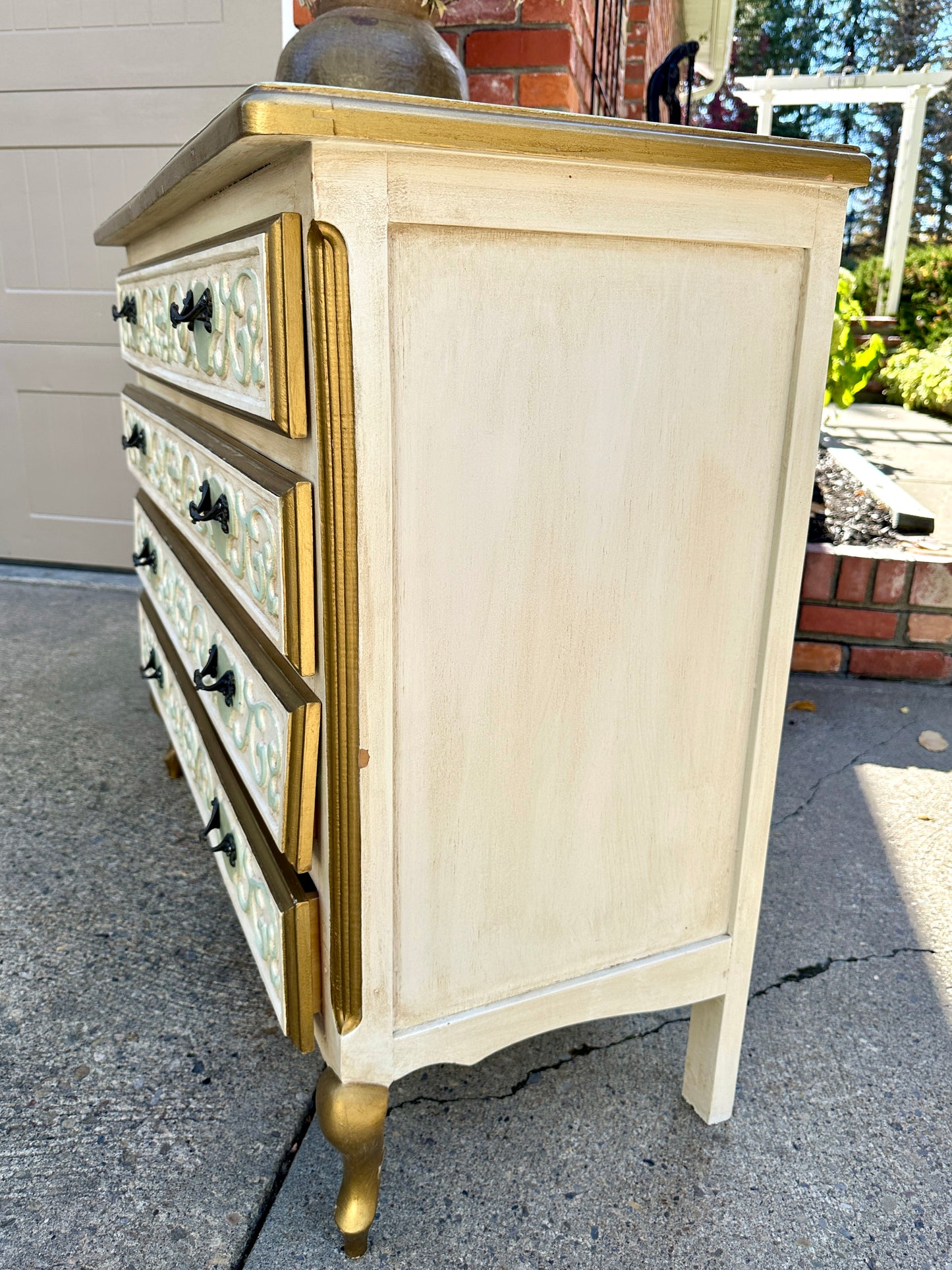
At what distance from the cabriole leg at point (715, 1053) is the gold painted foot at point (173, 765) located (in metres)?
1.40

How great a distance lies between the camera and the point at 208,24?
123 inches

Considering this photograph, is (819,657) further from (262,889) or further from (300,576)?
(300,576)

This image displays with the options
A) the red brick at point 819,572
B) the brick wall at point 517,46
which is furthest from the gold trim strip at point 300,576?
the red brick at point 819,572

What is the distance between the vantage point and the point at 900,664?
286cm

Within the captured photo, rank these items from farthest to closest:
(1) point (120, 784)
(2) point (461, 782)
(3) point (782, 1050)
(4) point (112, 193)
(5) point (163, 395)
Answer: (4) point (112, 193) → (1) point (120, 784) → (5) point (163, 395) → (3) point (782, 1050) → (2) point (461, 782)

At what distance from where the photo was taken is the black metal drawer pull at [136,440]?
1912 millimetres

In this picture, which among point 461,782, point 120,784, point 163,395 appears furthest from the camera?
point 120,784

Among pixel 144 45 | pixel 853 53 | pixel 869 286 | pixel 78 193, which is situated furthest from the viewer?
pixel 853 53

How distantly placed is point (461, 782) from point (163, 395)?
1.13 metres

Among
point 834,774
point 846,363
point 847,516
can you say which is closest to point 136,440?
point 834,774

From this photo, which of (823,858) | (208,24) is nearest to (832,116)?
(208,24)

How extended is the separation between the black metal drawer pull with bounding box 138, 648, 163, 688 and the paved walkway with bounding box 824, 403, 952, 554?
2308 mm

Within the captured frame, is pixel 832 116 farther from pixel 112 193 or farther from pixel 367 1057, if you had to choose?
pixel 367 1057

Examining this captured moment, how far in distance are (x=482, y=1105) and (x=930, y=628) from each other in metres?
2.12
